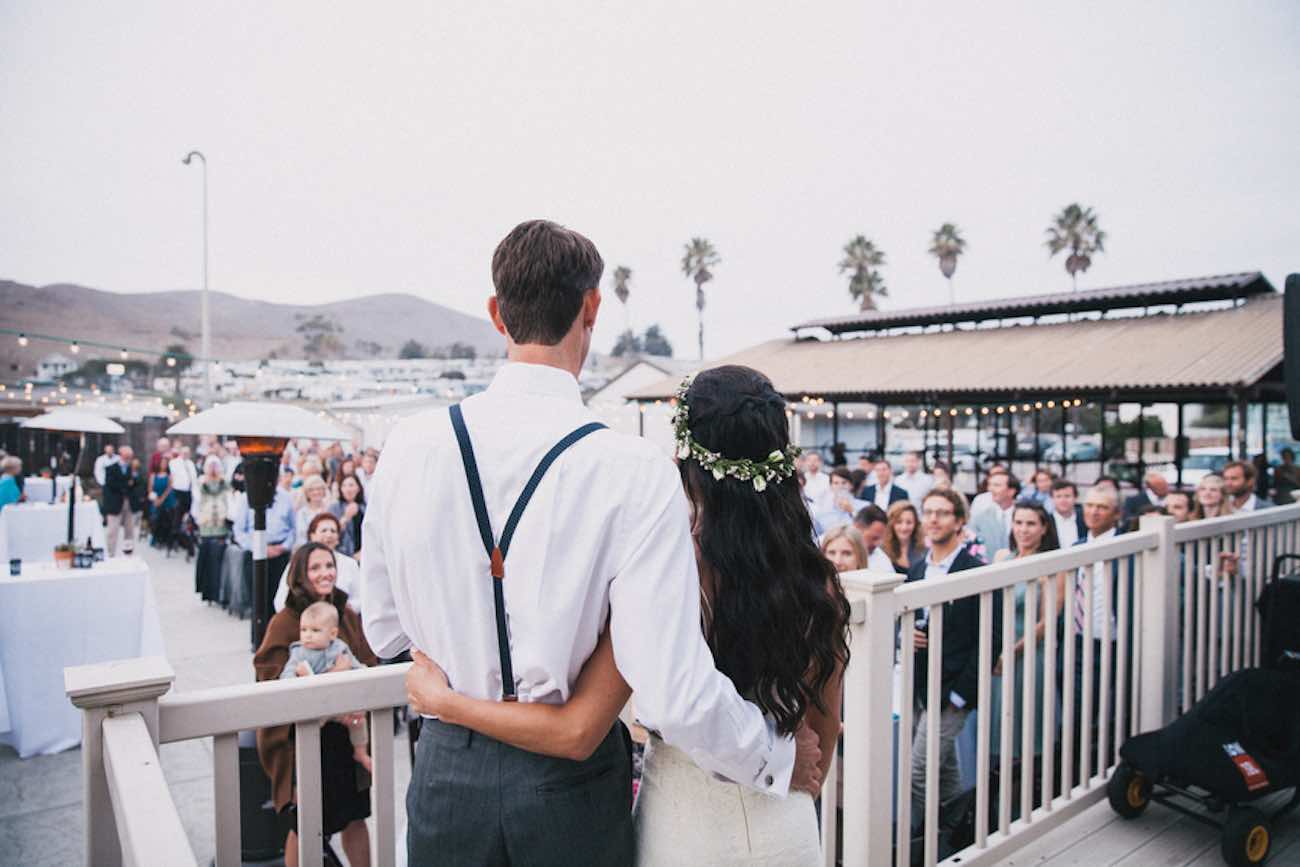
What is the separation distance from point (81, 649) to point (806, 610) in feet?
20.3

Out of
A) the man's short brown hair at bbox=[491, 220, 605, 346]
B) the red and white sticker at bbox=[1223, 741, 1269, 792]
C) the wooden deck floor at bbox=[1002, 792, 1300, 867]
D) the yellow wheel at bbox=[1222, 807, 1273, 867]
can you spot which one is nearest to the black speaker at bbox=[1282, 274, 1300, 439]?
the red and white sticker at bbox=[1223, 741, 1269, 792]

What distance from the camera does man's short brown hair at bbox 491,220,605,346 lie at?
1161 mm

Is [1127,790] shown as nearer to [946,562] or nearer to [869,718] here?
[946,562]

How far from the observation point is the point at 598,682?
1139 mm

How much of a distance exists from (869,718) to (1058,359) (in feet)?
54.0

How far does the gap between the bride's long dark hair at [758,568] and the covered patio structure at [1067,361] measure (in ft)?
43.1

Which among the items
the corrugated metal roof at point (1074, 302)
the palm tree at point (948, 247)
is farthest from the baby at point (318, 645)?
the palm tree at point (948, 247)

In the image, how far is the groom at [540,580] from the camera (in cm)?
107

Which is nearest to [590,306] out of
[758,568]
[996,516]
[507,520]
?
[507,520]

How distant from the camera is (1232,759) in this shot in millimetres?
3014

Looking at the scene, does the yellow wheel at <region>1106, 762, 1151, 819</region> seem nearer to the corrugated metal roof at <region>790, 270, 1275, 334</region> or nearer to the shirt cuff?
the shirt cuff

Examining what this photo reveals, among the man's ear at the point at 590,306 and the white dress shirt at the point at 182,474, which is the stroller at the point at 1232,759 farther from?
the white dress shirt at the point at 182,474

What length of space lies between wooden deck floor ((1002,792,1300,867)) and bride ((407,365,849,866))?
2074 millimetres

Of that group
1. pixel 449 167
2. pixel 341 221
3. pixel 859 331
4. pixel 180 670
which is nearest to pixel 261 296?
pixel 341 221
